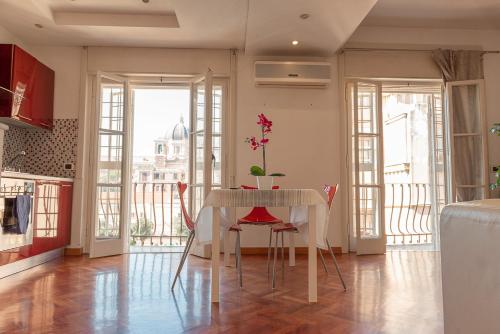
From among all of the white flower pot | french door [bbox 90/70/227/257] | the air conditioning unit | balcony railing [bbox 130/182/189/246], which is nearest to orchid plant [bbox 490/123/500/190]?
the air conditioning unit

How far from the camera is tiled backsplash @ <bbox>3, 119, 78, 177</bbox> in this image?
4.37 m

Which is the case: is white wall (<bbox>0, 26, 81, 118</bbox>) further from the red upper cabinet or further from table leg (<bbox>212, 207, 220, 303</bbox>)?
table leg (<bbox>212, 207, 220, 303</bbox>)

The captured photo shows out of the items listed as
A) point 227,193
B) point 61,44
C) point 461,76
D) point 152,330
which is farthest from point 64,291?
point 461,76

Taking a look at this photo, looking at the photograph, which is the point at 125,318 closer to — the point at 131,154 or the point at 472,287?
the point at 472,287

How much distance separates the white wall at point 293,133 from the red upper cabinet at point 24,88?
234 cm

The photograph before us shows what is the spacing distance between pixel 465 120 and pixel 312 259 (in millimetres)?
3380

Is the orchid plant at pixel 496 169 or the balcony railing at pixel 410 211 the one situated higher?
the orchid plant at pixel 496 169

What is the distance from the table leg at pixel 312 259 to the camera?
243cm

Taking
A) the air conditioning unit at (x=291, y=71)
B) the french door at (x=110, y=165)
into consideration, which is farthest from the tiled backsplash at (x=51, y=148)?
the air conditioning unit at (x=291, y=71)

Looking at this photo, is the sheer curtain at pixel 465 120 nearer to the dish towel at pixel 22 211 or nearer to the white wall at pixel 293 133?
the white wall at pixel 293 133

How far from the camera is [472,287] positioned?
3.22ft

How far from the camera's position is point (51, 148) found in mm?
4406

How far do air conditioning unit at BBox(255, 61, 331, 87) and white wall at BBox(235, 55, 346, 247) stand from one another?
0.18 meters

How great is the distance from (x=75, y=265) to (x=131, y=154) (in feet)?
5.23
